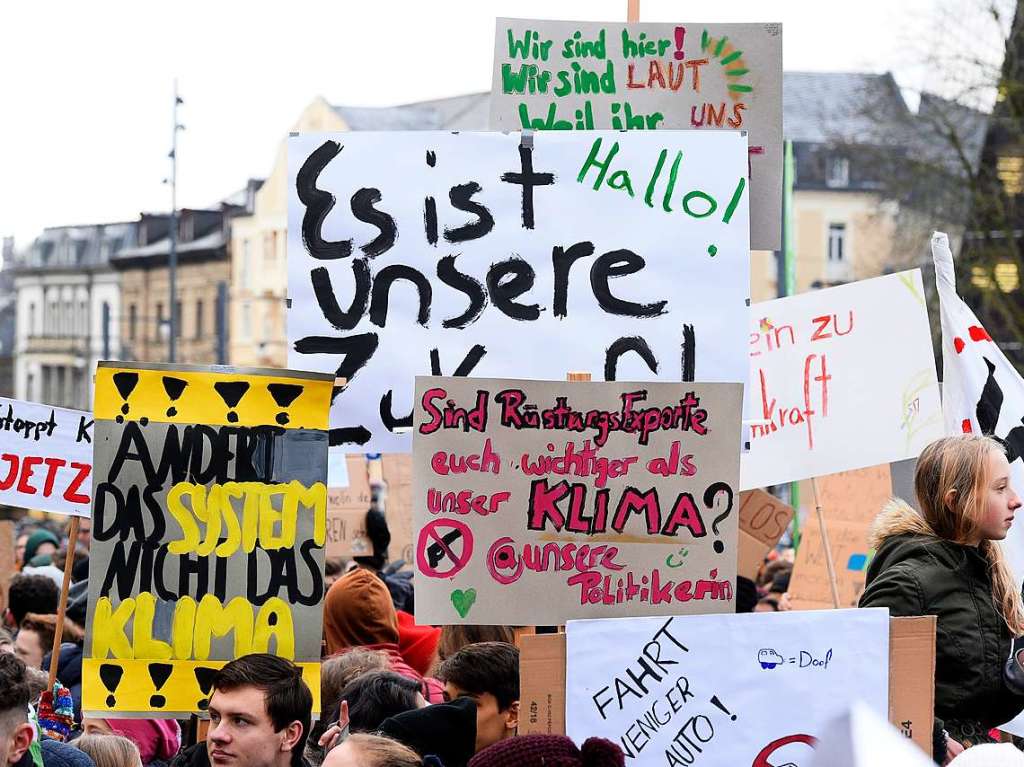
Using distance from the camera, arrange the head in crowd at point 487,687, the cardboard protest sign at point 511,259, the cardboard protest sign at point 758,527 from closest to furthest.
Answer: the head in crowd at point 487,687 → the cardboard protest sign at point 511,259 → the cardboard protest sign at point 758,527

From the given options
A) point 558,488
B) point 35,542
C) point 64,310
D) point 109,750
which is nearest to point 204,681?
point 109,750

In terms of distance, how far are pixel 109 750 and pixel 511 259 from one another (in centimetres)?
183

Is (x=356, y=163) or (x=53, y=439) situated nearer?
(x=356, y=163)

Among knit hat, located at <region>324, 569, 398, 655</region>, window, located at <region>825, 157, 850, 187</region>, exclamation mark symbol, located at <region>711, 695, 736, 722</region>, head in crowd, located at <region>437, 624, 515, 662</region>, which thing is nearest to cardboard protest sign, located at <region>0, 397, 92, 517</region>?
knit hat, located at <region>324, 569, 398, 655</region>

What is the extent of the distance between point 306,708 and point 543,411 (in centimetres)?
96

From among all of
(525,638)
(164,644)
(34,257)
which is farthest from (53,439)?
(34,257)

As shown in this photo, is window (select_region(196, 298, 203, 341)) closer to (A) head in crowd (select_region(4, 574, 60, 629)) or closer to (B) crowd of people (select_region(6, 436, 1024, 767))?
(A) head in crowd (select_region(4, 574, 60, 629))

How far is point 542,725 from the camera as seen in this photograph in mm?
4117

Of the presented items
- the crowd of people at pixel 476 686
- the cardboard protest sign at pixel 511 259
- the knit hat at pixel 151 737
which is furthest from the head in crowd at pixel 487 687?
the knit hat at pixel 151 737

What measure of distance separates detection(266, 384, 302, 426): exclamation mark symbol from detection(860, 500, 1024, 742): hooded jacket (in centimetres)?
162

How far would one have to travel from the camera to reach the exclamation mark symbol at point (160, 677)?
4453mm

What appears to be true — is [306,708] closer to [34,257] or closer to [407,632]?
[407,632]

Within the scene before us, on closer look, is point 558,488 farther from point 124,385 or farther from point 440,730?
point 124,385

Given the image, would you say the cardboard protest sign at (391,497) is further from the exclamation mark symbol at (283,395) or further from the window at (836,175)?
the window at (836,175)
